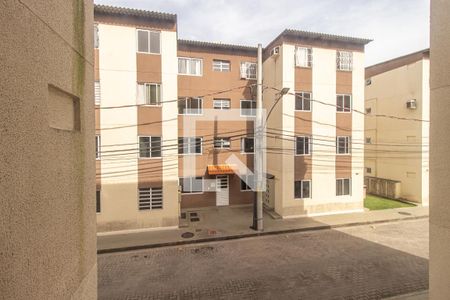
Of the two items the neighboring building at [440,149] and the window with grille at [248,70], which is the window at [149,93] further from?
the neighboring building at [440,149]

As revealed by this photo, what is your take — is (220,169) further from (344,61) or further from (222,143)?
(344,61)

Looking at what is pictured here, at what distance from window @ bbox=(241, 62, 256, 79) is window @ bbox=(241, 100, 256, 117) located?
5.90 ft

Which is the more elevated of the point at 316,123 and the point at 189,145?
the point at 316,123

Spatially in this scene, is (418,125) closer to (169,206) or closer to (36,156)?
(169,206)

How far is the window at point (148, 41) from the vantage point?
1367cm

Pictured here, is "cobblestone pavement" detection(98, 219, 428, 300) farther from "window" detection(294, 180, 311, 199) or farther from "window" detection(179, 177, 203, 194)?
"window" detection(179, 177, 203, 194)

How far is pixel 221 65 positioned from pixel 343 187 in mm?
11805

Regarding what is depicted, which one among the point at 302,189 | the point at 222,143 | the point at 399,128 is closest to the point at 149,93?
the point at 222,143

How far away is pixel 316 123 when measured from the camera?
53.0 feet

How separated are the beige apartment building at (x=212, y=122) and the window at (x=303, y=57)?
59mm

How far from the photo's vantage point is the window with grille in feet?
61.5

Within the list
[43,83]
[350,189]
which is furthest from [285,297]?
[350,189]

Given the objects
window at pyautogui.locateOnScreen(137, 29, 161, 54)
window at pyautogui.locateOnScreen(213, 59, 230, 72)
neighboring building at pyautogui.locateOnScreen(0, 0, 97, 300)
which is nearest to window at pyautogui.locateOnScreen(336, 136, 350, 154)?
window at pyautogui.locateOnScreen(213, 59, 230, 72)

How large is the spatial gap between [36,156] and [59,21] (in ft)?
4.38
